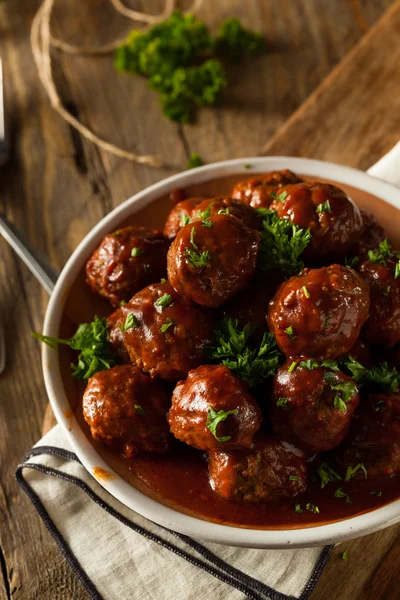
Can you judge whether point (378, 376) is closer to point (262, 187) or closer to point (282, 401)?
point (282, 401)

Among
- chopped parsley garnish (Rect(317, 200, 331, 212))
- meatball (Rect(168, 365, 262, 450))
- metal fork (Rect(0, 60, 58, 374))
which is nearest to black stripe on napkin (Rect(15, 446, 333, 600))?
meatball (Rect(168, 365, 262, 450))

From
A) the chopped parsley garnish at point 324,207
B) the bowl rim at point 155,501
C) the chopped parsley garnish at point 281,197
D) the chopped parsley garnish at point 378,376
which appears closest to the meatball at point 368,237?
the bowl rim at point 155,501

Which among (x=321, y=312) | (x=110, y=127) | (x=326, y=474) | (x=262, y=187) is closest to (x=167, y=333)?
(x=321, y=312)

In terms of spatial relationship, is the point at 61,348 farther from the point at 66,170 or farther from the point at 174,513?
the point at 66,170

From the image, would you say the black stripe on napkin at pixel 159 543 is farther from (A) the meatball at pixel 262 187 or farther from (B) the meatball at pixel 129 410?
(A) the meatball at pixel 262 187

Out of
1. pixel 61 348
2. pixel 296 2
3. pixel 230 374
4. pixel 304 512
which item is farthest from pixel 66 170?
pixel 304 512
